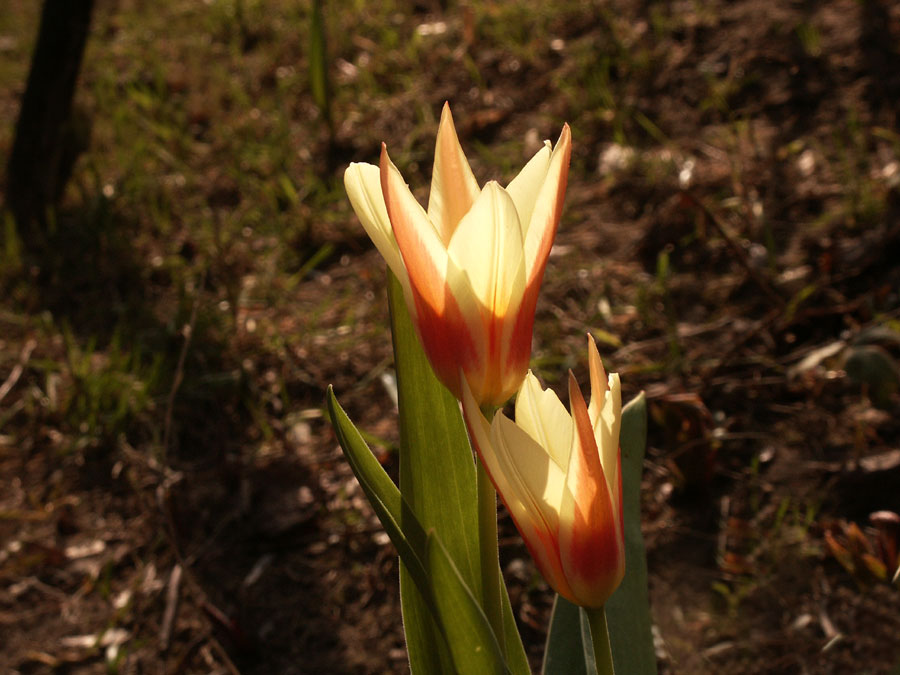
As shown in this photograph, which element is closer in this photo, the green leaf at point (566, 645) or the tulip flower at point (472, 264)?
the tulip flower at point (472, 264)

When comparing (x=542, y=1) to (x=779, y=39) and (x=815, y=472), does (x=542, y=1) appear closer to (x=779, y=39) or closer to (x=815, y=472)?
(x=779, y=39)

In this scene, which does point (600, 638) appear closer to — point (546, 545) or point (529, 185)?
point (546, 545)

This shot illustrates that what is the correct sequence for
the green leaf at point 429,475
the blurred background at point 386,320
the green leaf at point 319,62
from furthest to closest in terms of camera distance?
the green leaf at point 319,62 → the blurred background at point 386,320 → the green leaf at point 429,475

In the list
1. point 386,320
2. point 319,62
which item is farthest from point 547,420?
point 319,62

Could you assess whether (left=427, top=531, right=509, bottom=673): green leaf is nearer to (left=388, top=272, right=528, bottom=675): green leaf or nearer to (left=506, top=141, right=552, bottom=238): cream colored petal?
(left=388, top=272, right=528, bottom=675): green leaf

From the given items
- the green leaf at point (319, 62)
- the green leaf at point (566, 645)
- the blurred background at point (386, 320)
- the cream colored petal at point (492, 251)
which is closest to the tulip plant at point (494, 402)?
the cream colored petal at point (492, 251)

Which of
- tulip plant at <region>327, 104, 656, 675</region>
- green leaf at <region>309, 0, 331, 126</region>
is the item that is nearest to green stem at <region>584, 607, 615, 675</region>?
tulip plant at <region>327, 104, 656, 675</region>

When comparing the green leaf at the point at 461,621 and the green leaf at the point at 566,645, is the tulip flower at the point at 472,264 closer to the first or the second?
the green leaf at the point at 461,621
